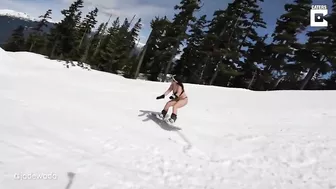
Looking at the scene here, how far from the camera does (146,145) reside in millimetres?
7359

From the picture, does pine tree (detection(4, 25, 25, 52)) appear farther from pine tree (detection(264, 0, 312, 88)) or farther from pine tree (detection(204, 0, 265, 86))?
pine tree (detection(264, 0, 312, 88))

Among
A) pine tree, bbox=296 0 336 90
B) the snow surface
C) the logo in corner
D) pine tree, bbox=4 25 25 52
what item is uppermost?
the logo in corner

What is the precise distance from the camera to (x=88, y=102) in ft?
35.4

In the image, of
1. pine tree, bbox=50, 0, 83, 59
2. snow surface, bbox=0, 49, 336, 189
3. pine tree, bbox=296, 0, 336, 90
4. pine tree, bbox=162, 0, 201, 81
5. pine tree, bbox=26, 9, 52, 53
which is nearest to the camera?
snow surface, bbox=0, 49, 336, 189

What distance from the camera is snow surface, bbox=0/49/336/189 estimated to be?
5.07m

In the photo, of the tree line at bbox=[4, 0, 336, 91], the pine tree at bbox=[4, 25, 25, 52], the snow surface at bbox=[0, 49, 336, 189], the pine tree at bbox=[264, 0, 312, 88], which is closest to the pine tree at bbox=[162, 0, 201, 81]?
the tree line at bbox=[4, 0, 336, 91]

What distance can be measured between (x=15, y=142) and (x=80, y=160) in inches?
49.6

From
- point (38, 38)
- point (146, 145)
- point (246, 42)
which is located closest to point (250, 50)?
point (246, 42)

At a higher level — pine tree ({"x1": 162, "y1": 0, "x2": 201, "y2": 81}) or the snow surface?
pine tree ({"x1": 162, "y1": 0, "x2": 201, "y2": 81})

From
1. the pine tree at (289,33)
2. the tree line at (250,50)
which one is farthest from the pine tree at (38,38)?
the pine tree at (289,33)

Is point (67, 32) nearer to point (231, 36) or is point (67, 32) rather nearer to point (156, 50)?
point (156, 50)

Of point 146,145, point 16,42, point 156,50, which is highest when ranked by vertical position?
point 156,50

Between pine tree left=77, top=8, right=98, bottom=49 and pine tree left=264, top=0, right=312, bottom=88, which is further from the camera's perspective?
pine tree left=77, top=8, right=98, bottom=49

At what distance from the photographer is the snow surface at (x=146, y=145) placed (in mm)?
5066
